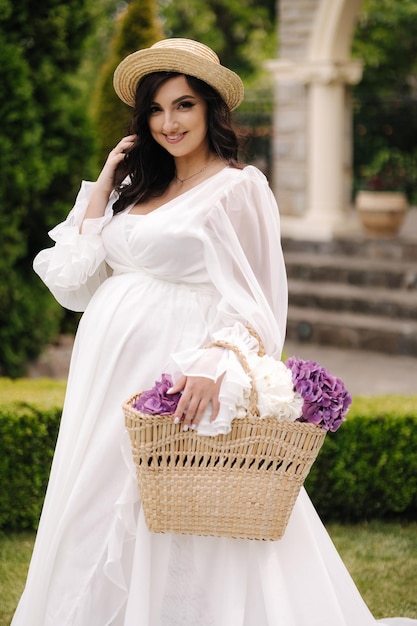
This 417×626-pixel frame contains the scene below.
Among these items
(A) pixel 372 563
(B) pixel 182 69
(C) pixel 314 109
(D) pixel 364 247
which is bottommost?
(A) pixel 372 563

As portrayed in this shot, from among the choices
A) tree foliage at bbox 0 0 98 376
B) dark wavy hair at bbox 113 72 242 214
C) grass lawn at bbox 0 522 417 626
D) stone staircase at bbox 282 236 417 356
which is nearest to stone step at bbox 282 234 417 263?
stone staircase at bbox 282 236 417 356

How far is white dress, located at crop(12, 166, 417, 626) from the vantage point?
2.92 m

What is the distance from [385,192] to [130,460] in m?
9.96

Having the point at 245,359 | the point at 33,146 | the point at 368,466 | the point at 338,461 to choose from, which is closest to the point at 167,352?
the point at 245,359

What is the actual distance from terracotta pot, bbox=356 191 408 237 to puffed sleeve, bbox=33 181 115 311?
7.32 meters

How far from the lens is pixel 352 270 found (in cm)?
998

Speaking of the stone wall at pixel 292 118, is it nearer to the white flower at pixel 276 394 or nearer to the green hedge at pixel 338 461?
the green hedge at pixel 338 461

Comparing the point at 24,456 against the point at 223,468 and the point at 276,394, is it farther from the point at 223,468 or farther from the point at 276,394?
the point at 276,394

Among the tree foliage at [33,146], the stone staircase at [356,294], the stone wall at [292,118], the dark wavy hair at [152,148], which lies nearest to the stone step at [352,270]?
the stone staircase at [356,294]

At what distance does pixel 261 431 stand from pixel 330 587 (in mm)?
678

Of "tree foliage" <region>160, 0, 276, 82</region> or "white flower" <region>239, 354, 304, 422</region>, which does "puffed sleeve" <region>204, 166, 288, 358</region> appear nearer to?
"white flower" <region>239, 354, 304, 422</region>

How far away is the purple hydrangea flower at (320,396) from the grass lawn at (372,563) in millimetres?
1591

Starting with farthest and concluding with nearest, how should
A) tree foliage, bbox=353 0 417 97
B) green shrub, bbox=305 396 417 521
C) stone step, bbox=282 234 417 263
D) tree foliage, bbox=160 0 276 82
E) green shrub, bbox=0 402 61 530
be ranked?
tree foliage, bbox=160 0 276 82 → tree foliage, bbox=353 0 417 97 → stone step, bbox=282 234 417 263 → green shrub, bbox=305 396 417 521 → green shrub, bbox=0 402 61 530

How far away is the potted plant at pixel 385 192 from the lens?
10.3m
